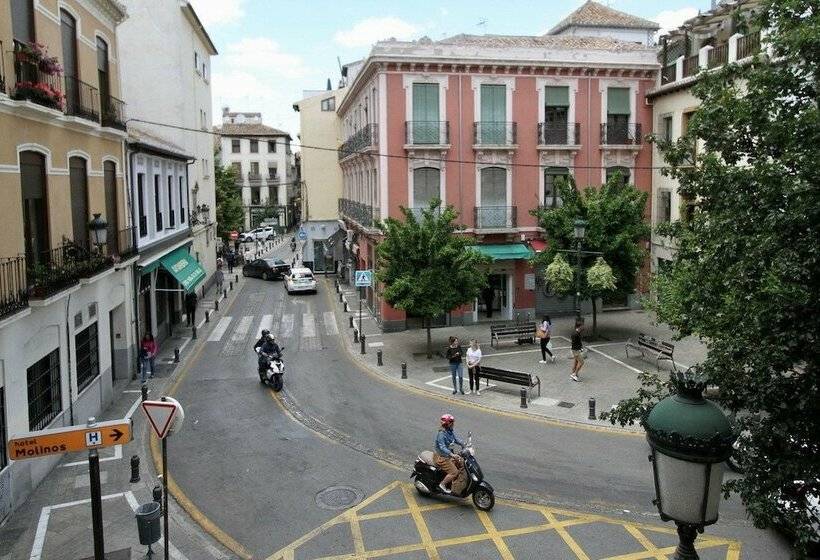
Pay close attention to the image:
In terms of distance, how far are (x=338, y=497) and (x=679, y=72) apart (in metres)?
22.0

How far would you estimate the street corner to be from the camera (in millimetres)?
9867

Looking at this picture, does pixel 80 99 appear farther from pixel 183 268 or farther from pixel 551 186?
pixel 551 186

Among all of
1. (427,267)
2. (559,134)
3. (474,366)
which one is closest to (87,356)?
(474,366)

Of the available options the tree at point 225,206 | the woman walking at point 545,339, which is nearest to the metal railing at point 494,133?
the woman walking at point 545,339

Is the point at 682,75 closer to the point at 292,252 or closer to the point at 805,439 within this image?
the point at 805,439

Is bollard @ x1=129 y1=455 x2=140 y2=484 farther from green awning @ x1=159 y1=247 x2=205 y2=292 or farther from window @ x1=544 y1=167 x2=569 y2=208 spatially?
window @ x1=544 y1=167 x2=569 y2=208

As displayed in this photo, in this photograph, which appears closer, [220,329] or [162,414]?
[162,414]

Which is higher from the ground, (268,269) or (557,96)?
(557,96)

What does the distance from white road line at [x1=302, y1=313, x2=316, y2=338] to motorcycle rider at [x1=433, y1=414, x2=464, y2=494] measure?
15.3 metres

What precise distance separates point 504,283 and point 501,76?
8270 millimetres

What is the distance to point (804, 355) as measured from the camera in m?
5.47

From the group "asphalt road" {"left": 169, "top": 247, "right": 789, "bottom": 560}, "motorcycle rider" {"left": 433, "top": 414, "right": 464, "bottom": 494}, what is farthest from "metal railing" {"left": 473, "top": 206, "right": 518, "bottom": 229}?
"motorcycle rider" {"left": 433, "top": 414, "right": 464, "bottom": 494}

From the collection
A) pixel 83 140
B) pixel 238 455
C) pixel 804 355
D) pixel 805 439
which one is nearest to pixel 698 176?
pixel 804 355

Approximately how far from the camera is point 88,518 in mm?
11195
